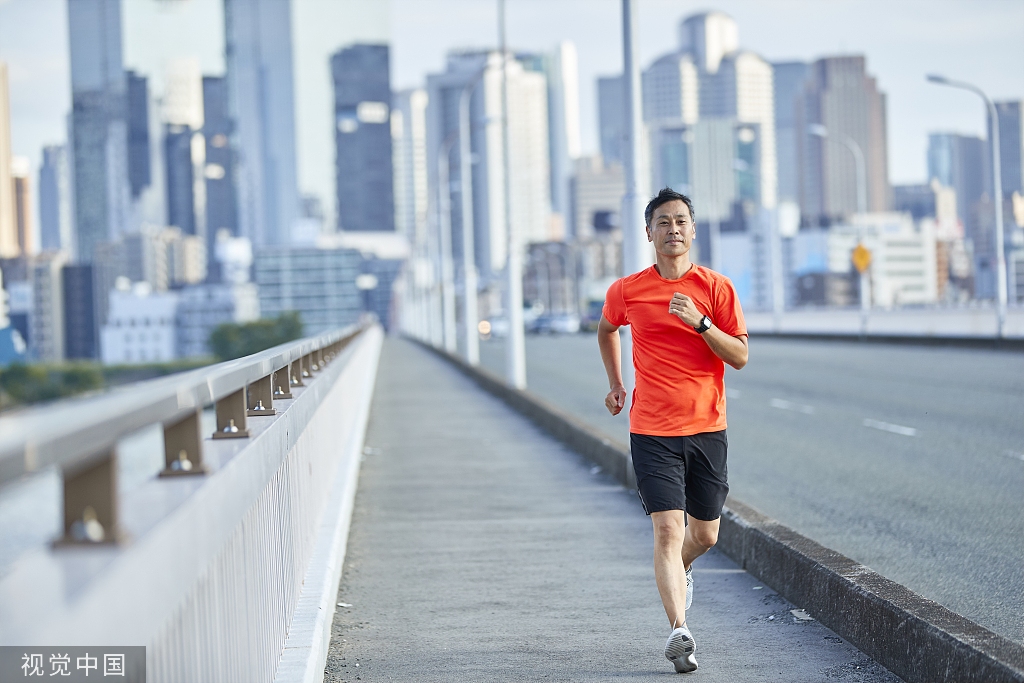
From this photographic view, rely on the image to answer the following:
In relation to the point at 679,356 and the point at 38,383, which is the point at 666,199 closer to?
the point at 679,356

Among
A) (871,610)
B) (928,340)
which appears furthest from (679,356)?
(928,340)

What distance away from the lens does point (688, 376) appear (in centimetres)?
538

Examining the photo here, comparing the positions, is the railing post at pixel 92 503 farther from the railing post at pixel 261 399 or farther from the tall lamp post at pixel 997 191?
the tall lamp post at pixel 997 191

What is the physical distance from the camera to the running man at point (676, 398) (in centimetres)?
531

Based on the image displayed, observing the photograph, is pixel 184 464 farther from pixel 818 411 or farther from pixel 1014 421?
pixel 818 411

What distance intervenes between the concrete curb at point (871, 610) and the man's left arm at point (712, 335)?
117 cm

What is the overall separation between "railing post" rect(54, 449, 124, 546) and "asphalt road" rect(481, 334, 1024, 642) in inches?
178

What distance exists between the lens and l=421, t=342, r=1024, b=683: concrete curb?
4.57m

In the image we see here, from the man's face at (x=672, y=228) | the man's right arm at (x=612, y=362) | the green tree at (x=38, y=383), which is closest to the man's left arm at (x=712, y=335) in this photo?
the man's face at (x=672, y=228)

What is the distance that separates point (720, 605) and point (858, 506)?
3.62m

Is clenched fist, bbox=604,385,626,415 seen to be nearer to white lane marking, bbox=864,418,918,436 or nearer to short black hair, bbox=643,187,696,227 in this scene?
short black hair, bbox=643,187,696,227

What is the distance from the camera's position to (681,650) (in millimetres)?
5266

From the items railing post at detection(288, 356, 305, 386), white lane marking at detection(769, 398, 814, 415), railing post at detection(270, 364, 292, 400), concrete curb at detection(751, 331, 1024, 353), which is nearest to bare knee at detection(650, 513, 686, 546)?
railing post at detection(270, 364, 292, 400)

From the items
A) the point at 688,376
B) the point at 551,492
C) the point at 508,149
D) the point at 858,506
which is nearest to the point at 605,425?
the point at 551,492
